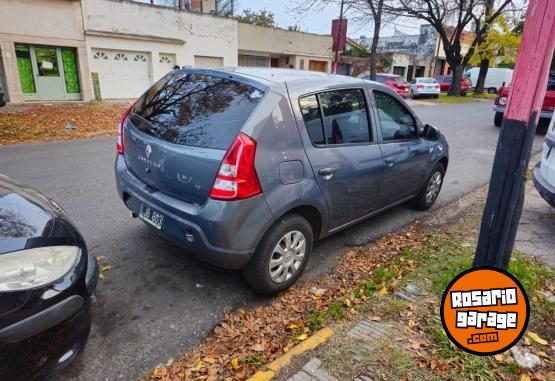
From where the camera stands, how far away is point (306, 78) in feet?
10.4

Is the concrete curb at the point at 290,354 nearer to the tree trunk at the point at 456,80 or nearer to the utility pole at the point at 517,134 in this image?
the utility pole at the point at 517,134

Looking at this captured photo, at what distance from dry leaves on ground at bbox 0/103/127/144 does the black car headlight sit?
8.12 metres

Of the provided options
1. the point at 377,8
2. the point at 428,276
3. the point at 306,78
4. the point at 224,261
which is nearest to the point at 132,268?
the point at 224,261

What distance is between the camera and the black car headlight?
1.74 metres

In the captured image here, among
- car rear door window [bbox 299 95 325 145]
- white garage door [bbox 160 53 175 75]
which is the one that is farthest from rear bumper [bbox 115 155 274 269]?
white garage door [bbox 160 53 175 75]

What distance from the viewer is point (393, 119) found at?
159 inches

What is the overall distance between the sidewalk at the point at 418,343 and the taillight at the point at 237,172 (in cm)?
111

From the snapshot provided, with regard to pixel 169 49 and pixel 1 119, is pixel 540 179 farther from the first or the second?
pixel 169 49

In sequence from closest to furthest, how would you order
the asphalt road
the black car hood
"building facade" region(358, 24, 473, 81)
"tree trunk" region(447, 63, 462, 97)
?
1. the black car hood
2. the asphalt road
3. "tree trunk" region(447, 63, 462, 97)
4. "building facade" region(358, 24, 473, 81)

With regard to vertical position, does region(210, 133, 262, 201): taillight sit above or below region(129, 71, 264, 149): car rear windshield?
below

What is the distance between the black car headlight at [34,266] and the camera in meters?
1.74

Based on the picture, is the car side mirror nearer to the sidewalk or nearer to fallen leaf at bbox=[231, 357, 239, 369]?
the sidewalk

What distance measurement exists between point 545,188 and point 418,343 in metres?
2.61

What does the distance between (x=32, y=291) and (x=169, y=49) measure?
65.7ft
